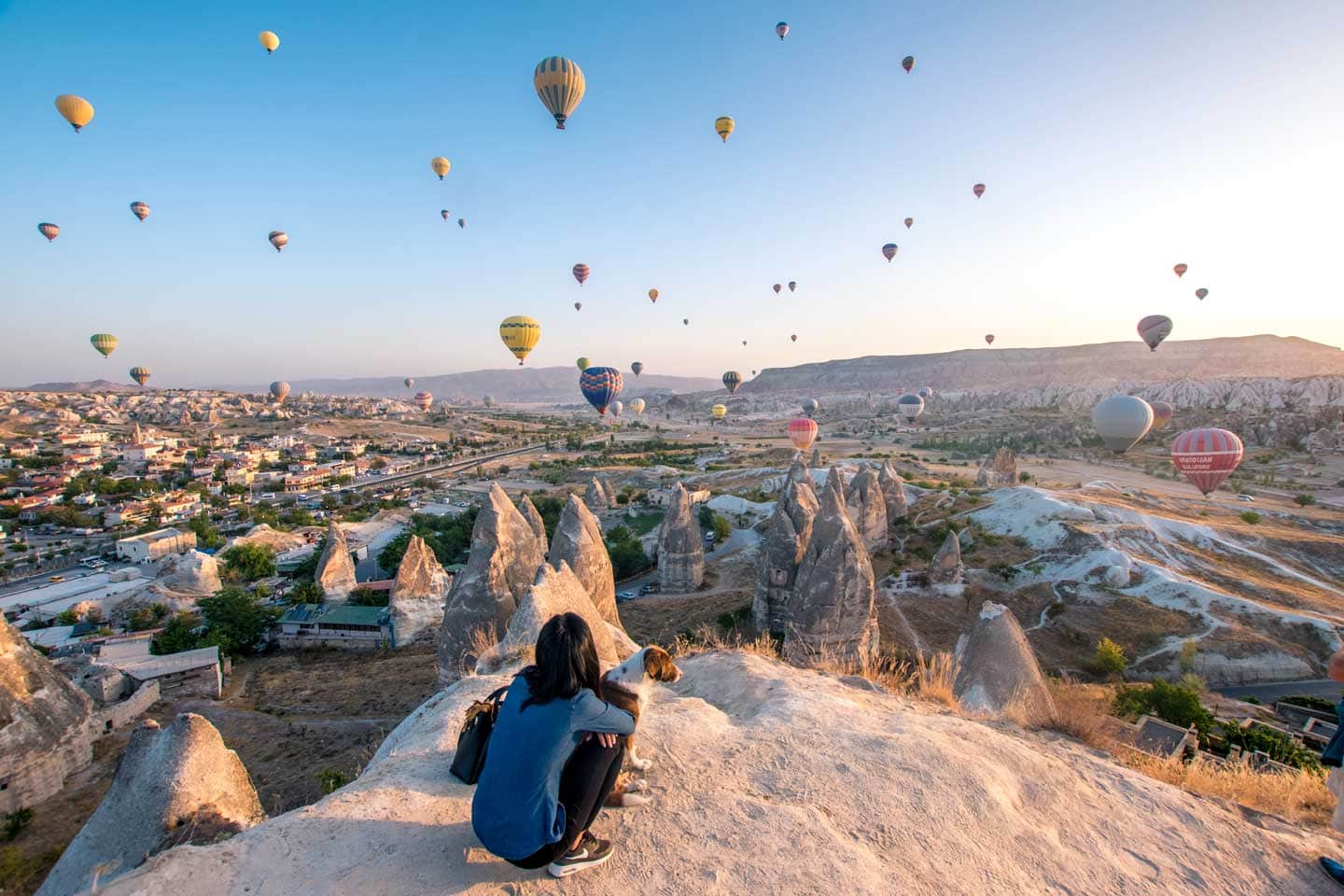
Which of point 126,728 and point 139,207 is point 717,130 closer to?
point 126,728

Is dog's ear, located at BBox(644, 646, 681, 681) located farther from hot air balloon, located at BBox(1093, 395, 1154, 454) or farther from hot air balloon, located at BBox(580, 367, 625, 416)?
hot air balloon, located at BBox(580, 367, 625, 416)

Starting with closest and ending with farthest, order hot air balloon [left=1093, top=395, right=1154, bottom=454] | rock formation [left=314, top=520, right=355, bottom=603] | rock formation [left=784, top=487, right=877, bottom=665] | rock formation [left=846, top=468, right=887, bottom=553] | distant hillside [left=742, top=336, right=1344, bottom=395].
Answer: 1. rock formation [left=784, top=487, right=877, bottom=665]
2. rock formation [left=314, top=520, right=355, bottom=603]
3. rock formation [left=846, top=468, right=887, bottom=553]
4. hot air balloon [left=1093, top=395, right=1154, bottom=454]
5. distant hillside [left=742, top=336, right=1344, bottom=395]

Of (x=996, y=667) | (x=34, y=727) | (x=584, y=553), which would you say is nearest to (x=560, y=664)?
(x=996, y=667)

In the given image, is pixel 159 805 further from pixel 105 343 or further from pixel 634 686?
pixel 105 343

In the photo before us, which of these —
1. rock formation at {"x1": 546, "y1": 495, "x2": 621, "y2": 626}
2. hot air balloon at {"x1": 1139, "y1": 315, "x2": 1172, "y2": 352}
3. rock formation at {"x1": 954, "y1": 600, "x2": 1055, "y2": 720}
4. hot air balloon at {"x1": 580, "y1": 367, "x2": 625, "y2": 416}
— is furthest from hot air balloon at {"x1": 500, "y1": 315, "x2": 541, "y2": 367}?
hot air balloon at {"x1": 1139, "y1": 315, "x2": 1172, "y2": 352}

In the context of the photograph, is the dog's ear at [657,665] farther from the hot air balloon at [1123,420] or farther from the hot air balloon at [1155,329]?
the hot air balloon at [1155,329]

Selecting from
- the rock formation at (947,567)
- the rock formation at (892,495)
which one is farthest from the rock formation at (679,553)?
the rock formation at (892,495)
